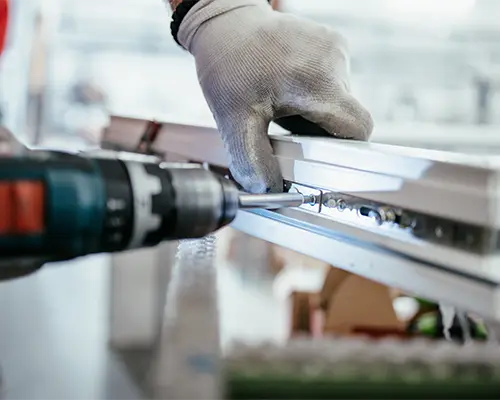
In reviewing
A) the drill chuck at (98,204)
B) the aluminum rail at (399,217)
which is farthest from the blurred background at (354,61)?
the drill chuck at (98,204)

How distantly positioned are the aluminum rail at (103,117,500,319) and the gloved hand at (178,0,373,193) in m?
0.03

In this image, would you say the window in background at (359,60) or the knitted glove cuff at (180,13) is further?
the window in background at (359,60)

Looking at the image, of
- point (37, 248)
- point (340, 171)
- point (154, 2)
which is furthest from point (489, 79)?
point (37, 248)

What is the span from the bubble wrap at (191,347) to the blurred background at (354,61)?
2.52m

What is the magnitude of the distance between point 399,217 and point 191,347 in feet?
0.73

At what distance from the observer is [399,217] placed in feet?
1.77

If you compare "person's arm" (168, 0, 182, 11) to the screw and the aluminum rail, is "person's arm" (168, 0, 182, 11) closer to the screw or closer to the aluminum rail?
the aluminum rail

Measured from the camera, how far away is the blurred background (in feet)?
9.84

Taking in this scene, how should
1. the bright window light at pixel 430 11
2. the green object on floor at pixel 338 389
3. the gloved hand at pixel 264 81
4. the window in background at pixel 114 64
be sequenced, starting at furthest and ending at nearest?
the window in background at pixel 114 64, the bright window light at pixel 430 11, the gloved hand at pixel 264 81, the green object on floor at pixel 338 389

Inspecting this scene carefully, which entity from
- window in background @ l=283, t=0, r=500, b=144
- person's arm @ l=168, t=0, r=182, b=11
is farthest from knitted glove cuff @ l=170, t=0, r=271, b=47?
window in background @ l=283, t=0, r=500, b=144

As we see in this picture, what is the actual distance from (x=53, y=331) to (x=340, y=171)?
133 cm

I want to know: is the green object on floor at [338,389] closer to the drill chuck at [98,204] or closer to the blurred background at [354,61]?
the drill chuck at [98,204]

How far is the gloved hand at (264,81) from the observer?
2.40ft

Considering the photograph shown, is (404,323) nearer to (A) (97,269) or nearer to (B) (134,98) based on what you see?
(A) (97,269)
